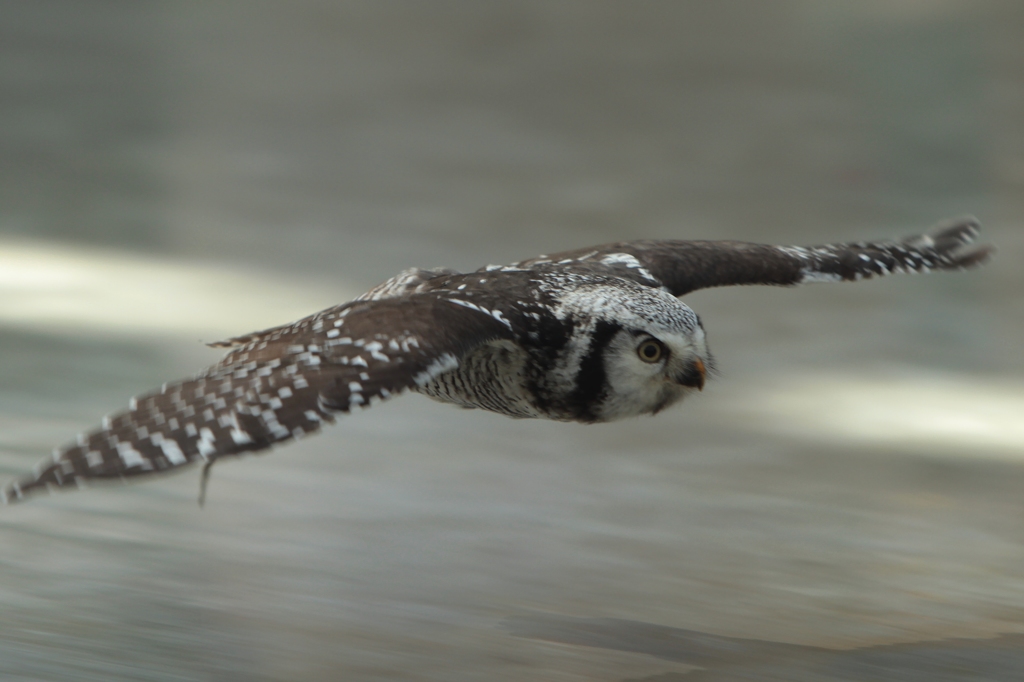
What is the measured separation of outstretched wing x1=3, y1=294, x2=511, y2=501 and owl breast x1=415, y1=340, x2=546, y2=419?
1.35 feet

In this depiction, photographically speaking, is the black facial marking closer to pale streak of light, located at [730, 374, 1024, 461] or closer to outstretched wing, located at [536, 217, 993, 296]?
outstretched wing, located at [536, 217, 993, 296]

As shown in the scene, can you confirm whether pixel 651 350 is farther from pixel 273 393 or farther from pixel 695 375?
pixel 273 393

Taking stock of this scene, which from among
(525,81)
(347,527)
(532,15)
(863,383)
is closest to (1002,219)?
(863,383)

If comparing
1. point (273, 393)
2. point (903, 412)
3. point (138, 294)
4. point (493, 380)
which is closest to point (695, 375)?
point (493, 380)

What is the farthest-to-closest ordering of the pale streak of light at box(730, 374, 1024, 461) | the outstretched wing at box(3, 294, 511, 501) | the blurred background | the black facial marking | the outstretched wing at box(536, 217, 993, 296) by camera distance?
the pale streak of light at box(730, 374, 1024, 461)
the outstretched wing at box(536, 217, 993, 296)
the blurred background
the black facial marking
the outstretched wing at box(3, 294, 511, 501)

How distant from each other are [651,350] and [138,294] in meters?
5.23

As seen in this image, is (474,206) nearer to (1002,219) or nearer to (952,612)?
(1002,219)

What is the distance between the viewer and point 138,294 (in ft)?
26.8

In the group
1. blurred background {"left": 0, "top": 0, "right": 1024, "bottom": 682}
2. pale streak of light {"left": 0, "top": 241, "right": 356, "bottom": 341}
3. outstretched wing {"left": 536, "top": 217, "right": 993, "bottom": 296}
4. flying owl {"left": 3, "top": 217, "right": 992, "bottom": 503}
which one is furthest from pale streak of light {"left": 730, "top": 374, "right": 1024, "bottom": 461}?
pale streak of light {"left": 0, "top": 241, "right": 356, "bottom": 341}

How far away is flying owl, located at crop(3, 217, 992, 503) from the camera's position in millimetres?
3035

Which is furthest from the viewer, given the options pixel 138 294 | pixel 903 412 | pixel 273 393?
pixel 138 294

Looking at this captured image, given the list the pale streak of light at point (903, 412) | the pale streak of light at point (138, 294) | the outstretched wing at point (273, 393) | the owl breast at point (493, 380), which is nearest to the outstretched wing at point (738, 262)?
the owl breast at point (493, 380)

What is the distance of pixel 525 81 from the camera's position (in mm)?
13203

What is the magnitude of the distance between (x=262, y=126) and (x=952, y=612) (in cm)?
968
